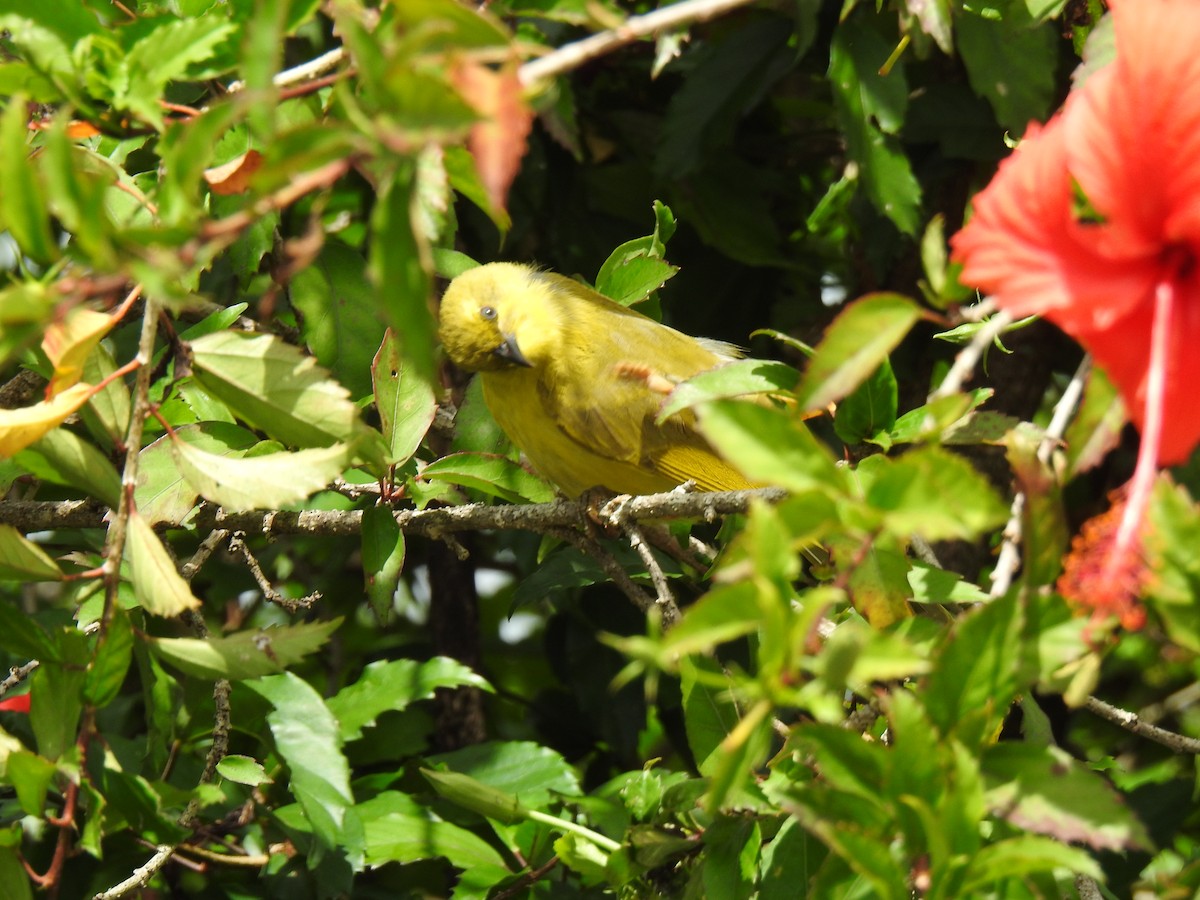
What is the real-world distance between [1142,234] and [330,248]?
Answer: 2061 millimetres

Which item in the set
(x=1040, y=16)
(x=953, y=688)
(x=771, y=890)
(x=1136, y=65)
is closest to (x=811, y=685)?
(x=953, y=688)

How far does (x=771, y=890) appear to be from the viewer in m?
1.86

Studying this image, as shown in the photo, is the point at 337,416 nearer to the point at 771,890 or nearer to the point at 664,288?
the point at 771,890

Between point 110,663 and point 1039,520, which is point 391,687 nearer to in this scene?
point 110,663

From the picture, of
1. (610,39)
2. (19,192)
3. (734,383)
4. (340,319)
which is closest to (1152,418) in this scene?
(610,39)

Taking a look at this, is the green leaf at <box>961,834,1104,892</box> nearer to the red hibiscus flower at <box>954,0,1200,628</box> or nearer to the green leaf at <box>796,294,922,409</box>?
the red hibiscus flower at <box>954,0,1200,628</box>

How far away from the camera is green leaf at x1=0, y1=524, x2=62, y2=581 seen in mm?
1696

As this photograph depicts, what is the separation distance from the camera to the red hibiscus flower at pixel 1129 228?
42.4 inches

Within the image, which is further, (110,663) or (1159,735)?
(1159,735)

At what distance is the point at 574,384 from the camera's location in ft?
12.2

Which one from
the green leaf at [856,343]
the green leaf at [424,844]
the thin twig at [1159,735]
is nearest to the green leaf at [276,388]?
the green leaf at [856,343]

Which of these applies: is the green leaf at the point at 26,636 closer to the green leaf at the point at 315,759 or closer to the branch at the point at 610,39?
the green leaf at the point at 315,759

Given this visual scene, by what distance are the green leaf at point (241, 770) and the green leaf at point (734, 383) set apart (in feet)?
3.43

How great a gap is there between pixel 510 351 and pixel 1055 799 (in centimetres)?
261
